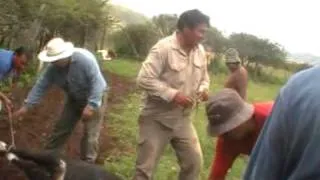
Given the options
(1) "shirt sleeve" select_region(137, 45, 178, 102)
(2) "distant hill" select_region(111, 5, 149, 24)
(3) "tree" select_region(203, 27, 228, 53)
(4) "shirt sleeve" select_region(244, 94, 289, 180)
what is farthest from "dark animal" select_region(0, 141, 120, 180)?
(3) "tree" select_region(203, 27, 228, 53)

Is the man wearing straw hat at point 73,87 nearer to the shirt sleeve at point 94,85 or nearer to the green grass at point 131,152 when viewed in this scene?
the shirt sleeve at point 94,85

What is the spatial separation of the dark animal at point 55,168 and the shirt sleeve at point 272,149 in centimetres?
318

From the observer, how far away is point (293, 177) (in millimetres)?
2182

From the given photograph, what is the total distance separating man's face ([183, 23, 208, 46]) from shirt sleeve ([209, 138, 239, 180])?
203 cm

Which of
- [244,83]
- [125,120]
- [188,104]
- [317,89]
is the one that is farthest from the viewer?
[125,120]

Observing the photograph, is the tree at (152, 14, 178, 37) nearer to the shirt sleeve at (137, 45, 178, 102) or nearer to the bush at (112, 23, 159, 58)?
the bush at (112, 23, 159, 58)

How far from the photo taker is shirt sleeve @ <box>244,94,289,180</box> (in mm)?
2160

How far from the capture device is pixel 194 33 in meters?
5.85

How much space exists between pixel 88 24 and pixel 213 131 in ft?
74.6

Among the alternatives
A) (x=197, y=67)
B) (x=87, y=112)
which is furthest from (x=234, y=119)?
(x=87, y=112)

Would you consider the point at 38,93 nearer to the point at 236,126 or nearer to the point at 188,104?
the point at 188,104

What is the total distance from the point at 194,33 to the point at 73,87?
1.83 meters

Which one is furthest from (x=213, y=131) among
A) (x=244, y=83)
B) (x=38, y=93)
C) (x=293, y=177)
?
(x=244, y=83)

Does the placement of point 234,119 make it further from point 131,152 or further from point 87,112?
point 131,152
